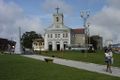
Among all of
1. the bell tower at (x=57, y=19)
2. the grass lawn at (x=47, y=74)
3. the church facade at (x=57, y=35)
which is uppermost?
the bell tower at (x=57, y=19)

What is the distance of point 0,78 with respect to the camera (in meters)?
17.0

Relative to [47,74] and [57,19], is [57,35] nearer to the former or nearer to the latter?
[57,19]

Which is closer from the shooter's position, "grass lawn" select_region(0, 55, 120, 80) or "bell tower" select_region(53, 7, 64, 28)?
"grass lawn" select_region(0, 55, 120, 80)

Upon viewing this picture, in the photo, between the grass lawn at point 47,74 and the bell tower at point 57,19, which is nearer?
the grass lawn at point 47,74

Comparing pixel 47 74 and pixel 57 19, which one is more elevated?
pixel 57 19

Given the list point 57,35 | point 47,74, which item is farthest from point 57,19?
point 47,74

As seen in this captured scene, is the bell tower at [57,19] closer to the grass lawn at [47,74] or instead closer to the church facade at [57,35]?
the church facade at [57,35]

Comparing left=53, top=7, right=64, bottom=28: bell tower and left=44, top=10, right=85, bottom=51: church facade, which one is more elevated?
left=53, top=7, right=64, bottom=28: bell tower

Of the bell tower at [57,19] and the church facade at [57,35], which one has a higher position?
the bell tower at [57,19]

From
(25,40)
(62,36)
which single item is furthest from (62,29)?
(25,40)

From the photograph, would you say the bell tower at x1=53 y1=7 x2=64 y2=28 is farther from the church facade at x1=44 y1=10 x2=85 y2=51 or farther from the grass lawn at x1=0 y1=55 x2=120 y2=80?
the grass lawn at x1=0 y1=55 x2=120 y2=80

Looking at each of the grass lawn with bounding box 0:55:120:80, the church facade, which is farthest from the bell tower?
the grass lawn with bounding box 0:55:120:80

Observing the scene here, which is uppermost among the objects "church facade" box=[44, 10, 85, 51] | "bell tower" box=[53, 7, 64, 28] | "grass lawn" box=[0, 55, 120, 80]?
"bell tower" box=[53, 7, 64, 28]

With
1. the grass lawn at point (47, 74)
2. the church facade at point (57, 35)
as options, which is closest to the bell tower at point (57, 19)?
the church facade at point (57, 35)
